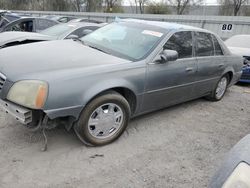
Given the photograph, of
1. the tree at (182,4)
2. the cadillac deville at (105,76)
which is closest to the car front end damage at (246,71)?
the cadillac deville at (105,76)

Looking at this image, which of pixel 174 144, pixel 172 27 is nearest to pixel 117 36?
pixel 172 27

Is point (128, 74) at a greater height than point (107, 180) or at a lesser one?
greater

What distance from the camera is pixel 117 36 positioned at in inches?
160

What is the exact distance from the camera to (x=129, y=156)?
3.16m

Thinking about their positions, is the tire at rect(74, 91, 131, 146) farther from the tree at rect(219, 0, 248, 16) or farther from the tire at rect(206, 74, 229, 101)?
the tree at rect(219, 0, 248, 16)

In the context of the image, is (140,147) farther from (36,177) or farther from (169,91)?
(36,177)

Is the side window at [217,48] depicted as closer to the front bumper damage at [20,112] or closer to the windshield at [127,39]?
the windshield at [127,39]

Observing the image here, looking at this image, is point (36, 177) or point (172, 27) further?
point (172, 27)

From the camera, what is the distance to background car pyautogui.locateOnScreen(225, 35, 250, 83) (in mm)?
6863

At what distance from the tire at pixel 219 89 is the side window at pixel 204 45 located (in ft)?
2.69

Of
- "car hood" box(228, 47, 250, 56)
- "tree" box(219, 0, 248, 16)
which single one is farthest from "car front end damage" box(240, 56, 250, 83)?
"tree" box(219, 0, 248, 16)

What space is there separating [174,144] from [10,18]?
947 cm

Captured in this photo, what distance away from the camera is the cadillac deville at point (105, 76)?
2746mm

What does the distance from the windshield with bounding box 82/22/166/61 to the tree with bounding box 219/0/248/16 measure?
3940 cm
